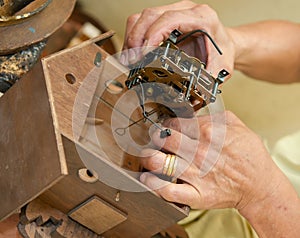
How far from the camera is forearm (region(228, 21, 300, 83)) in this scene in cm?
133

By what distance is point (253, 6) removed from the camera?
186cm

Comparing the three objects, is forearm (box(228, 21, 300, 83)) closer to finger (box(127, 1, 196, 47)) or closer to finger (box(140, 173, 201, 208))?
finger (box(127, 1, 196, 47))

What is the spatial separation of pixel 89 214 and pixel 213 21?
45cm

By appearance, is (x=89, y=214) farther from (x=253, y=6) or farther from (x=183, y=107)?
(x=253, y=6)

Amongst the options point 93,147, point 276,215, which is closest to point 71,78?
point 93,147

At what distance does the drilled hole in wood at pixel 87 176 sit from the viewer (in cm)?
84

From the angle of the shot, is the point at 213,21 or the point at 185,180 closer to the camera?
the point at 185,180

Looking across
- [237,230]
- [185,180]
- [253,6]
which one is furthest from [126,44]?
[253,6]

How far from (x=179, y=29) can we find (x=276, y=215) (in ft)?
1.28

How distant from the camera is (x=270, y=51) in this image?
4.50 feet

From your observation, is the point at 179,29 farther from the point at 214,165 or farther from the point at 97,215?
the point at 97,215

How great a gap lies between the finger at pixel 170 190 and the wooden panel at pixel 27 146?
180 millimetres

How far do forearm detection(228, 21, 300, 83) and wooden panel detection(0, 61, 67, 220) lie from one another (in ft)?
1.89

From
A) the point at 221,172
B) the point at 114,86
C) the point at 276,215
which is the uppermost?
the point at 114,86
